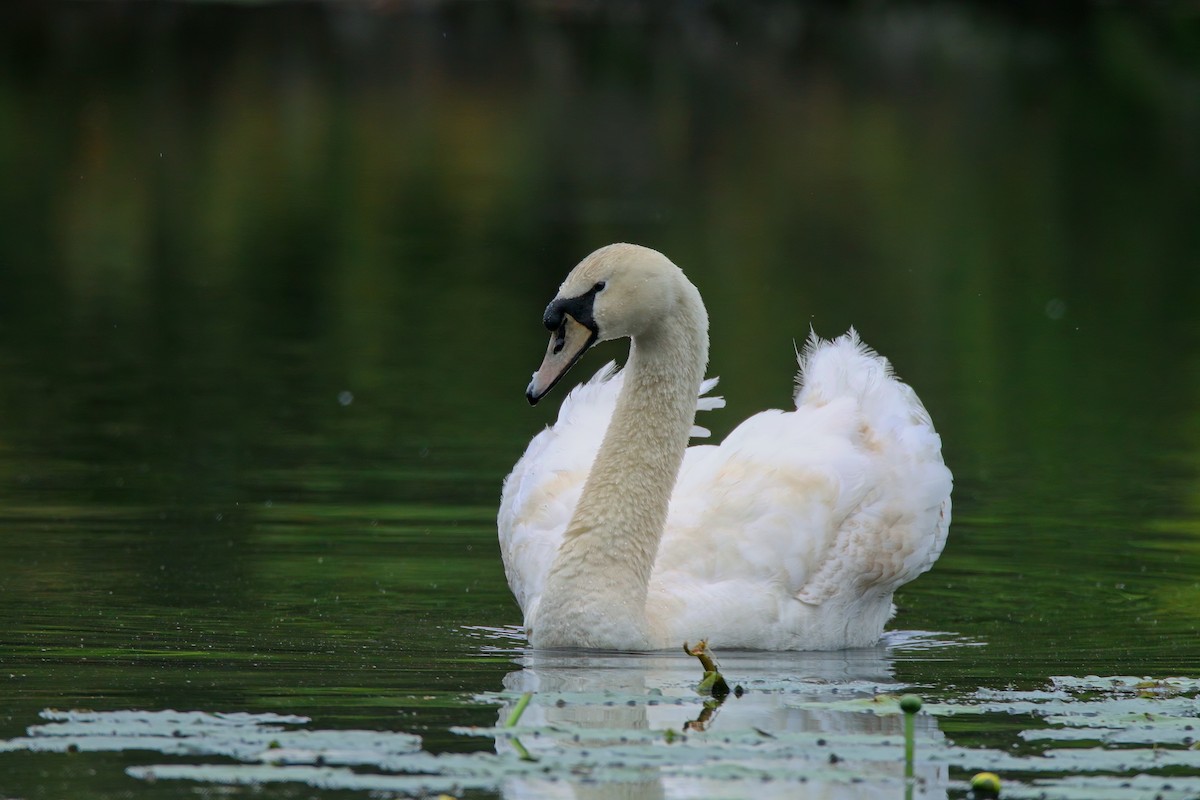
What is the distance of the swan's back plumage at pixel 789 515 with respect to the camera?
9047 millimetres

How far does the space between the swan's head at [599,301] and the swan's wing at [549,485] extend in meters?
0.93

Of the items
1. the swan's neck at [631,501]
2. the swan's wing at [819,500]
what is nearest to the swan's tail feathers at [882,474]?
the swan's wing at [819,500]

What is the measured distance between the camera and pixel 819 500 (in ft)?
31.0

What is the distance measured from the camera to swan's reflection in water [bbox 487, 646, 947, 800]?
6.06 metres

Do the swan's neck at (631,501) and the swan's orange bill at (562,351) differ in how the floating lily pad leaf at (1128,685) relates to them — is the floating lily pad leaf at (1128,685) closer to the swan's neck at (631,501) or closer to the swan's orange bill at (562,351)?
the swan's neck at (631,501)

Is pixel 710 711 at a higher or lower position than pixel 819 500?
lower

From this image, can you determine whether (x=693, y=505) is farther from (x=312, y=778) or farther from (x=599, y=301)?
(x=312, y=778)

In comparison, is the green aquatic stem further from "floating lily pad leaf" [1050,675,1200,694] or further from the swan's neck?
"floating lily pad leaf" [1050,675,1200,694]

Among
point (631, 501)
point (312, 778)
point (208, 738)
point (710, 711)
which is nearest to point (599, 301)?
point (631, 501)

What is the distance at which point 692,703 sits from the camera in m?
7.32

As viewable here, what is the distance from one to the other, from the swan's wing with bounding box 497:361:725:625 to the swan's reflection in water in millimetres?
856

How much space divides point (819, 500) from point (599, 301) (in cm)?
137

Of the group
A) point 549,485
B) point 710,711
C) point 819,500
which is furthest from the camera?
point 549,485

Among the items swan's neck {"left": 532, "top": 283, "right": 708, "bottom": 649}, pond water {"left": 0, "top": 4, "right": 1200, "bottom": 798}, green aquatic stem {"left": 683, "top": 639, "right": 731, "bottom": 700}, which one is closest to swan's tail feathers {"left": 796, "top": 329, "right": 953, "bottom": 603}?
pond water {"left": 0, "top": 4, "right": 1200, "bottom": 798}
